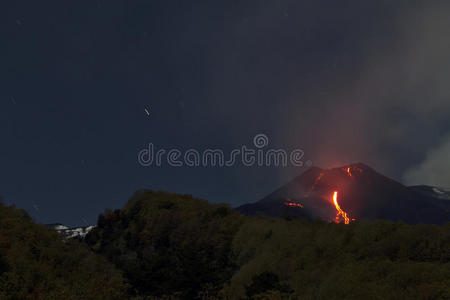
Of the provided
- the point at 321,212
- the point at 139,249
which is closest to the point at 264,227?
the point at 139,249

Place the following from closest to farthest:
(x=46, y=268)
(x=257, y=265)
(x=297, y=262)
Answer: (x=46, y=268) < (x=297, y=262) < (x=257, y=265)

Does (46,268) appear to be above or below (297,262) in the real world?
below

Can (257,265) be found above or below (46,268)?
above

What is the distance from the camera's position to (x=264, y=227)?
858 inches

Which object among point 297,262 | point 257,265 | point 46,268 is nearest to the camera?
point 46,268

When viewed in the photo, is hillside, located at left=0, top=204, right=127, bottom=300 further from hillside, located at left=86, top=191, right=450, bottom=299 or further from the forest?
hillside, located at left=86, top=191, right=450, bottom=299

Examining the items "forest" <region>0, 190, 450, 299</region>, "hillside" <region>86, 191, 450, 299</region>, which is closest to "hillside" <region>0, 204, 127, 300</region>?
"forest" <region>0, 190, 450, 299</region>

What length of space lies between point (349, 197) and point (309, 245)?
18703 cm

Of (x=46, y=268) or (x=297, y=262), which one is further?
(x=297, y=262)

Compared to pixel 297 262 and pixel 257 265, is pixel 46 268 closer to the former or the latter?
pixel 257 265

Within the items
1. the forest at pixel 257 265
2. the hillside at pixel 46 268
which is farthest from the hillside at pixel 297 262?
the hillside at pixel 46 268

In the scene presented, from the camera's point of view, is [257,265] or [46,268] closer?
[46,268]

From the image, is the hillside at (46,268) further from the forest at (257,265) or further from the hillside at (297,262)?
the hillside at (297,262)

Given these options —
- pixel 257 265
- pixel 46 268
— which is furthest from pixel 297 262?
pixel 46 268
